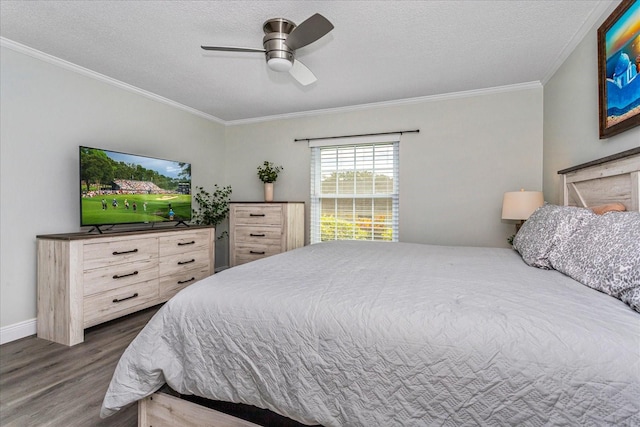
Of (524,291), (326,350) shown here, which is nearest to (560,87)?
(524,291)

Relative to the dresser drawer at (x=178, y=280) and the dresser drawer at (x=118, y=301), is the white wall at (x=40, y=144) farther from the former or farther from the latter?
the dresser drawer at (x=178, y=280)

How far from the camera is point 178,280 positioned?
10.8ft

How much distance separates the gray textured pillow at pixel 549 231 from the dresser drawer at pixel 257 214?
2.66 m

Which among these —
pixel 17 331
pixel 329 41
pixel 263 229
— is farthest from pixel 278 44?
pixel 17 331

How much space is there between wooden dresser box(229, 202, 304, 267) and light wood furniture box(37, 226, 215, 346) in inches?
33.3

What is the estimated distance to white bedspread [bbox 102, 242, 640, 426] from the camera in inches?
32.2

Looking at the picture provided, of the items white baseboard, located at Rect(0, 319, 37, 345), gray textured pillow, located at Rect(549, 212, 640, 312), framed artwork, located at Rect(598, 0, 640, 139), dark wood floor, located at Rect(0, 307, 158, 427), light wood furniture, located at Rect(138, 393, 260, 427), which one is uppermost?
framed artwork, located at Rect(598, 0, 640, 139)

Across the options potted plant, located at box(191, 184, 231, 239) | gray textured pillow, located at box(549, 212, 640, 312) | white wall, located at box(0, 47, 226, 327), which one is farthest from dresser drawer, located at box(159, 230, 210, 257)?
gray textured pillow, located at box(549, 212, 640, 312)

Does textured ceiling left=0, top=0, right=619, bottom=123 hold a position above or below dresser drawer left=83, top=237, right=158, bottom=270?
above

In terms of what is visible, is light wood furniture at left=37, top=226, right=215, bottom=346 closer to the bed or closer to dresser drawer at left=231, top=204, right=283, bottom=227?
dresser drawer at left=231, top=204, right=283, bottom=227

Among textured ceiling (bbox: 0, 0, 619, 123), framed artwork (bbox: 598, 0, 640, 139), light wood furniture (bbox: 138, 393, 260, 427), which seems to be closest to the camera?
light wood furniture (bbox: 138, 393, 260, 427)

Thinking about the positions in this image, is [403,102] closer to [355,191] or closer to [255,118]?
[355,191]

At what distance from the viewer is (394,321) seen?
1002mm

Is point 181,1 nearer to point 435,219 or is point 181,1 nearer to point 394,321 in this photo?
point 394,321
